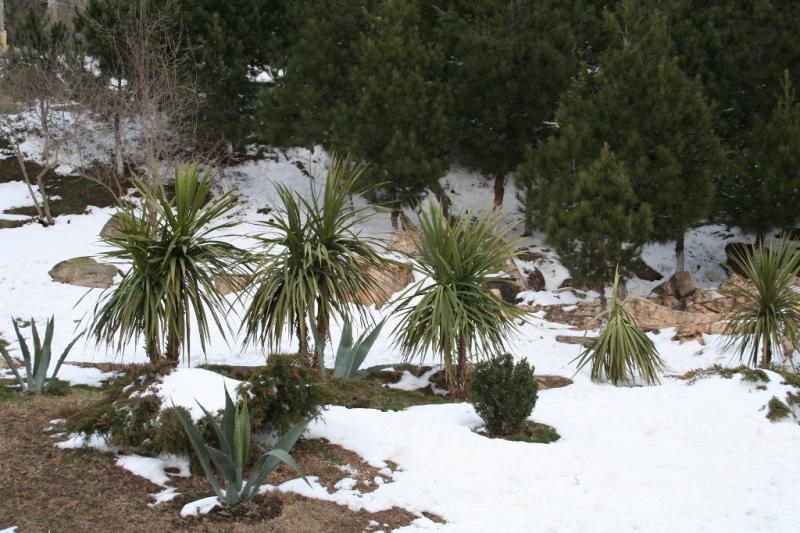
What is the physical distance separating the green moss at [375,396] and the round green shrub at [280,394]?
900 mm

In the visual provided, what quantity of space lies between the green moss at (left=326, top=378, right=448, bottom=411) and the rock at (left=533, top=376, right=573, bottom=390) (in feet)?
6.24

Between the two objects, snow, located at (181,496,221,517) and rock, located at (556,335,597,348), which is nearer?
snow, located at (181,496,221,517)

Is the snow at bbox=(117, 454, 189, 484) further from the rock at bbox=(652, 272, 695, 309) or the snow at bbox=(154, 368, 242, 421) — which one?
the rock at bbox=(652, 272, 695, 309)

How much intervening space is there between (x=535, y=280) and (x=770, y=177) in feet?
20.3

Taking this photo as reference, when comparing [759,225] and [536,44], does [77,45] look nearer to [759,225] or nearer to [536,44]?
[536,44]

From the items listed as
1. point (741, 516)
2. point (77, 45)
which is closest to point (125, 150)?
point (77, 45)

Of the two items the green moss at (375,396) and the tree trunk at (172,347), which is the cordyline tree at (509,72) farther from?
the tree trunk at (172,347)

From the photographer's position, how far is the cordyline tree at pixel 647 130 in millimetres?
16734

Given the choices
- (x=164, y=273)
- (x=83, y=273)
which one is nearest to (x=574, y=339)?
(x=164, y=273)

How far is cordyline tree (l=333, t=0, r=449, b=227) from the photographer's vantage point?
63.3 feet

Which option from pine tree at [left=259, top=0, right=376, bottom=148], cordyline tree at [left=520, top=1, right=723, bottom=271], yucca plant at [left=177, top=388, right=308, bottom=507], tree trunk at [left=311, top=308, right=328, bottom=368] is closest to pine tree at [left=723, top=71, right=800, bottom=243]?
cordyline tree at [left=520, top=1, right=723, bottom=271]

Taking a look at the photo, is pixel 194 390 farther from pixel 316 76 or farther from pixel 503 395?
pixel 316 76

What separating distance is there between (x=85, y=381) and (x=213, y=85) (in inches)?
587

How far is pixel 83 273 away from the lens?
1723 centimetres
